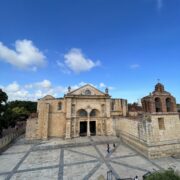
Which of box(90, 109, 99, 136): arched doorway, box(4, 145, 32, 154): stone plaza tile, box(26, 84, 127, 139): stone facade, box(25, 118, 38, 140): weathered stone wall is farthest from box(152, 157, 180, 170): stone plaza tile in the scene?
box(25, 118, 38, 140): weathered stone wall

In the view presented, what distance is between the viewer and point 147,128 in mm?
15219

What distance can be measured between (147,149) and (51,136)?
16.8m

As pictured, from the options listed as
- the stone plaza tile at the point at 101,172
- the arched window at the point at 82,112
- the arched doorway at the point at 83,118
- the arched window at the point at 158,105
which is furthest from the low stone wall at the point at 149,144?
the arched window at the point at 82,112

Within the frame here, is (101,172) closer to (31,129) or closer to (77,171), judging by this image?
(77,171)

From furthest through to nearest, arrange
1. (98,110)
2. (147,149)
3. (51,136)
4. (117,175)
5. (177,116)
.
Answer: (98,110)
(51,136)
(177,116)
(147,149)
(117,175)

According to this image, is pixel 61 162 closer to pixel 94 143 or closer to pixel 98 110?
pixel 94 143

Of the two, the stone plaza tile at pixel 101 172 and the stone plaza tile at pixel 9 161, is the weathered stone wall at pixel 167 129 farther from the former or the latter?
the stone plaza tile at pixel 9 161

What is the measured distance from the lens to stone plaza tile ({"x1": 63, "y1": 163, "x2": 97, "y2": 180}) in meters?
11.2

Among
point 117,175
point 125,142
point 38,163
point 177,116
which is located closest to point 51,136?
point 38,163

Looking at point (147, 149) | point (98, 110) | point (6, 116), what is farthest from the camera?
point (98, 110)

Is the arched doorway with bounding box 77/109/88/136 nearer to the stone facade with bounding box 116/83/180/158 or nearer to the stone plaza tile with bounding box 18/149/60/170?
the stone plaza tile with bounding box 18/149/60/170

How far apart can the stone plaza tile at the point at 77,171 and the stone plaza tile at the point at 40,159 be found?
2.11 metres

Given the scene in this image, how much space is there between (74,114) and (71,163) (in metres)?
11.8

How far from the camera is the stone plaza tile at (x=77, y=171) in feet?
36.6
